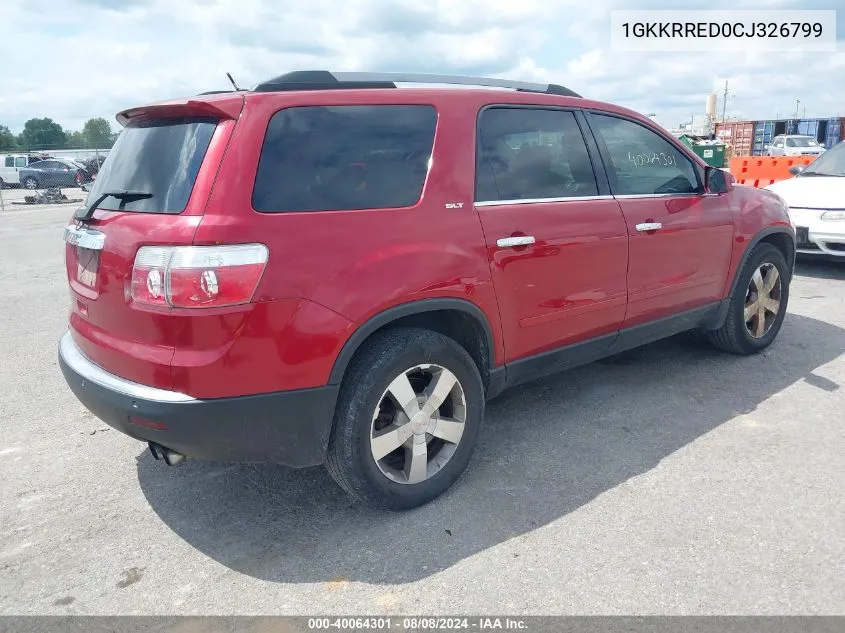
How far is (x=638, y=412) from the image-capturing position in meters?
4.12

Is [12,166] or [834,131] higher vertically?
[834,131]

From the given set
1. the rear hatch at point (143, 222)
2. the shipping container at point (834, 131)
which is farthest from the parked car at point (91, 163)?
the shipping container at point (834, 131)

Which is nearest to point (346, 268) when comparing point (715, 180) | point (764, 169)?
point (715, 180)

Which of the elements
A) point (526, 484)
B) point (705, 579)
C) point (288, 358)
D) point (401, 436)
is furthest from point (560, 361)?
point (288, 358)

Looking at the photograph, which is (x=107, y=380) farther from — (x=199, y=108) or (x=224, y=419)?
(x=199, y=108)

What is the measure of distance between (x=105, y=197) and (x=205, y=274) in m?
0.86

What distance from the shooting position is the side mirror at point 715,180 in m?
4.48

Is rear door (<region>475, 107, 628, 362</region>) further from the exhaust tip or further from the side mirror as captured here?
the exhaust tip

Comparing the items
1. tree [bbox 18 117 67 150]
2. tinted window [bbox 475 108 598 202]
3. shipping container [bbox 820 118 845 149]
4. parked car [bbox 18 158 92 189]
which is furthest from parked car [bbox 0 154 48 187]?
shipping container [bbox 820 118 845 149]

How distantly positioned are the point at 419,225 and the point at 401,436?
92cm

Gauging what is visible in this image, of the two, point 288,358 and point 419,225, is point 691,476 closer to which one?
point 419,225

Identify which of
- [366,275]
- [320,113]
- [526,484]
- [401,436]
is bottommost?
[526,484]

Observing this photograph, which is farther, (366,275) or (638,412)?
(638,412)

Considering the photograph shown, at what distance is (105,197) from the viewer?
2.96m
